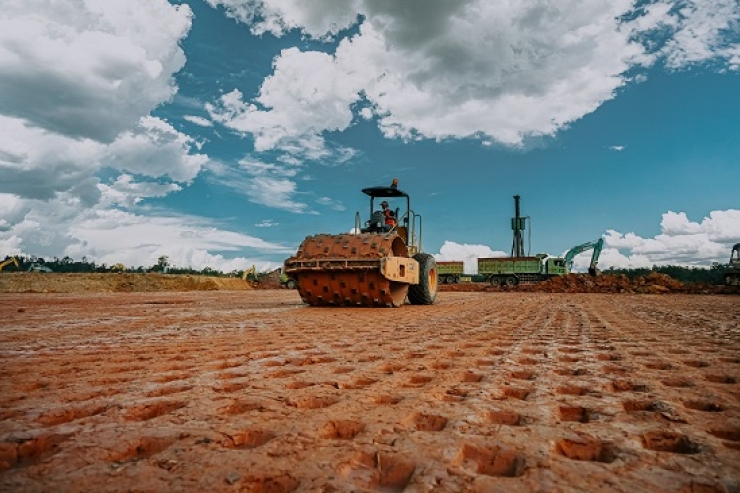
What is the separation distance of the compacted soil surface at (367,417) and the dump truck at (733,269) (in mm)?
26920

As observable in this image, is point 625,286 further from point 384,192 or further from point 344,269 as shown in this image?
point 344,269

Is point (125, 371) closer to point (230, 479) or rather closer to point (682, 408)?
point (230, 479)

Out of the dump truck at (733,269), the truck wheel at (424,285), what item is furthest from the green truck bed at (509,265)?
the truck wheel at (424,285)

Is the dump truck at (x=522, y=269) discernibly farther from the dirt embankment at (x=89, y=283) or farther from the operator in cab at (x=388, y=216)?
the operator in cab at (x=388, y=216)

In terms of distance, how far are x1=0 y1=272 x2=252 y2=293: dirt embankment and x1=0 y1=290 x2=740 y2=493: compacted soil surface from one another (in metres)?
20.4

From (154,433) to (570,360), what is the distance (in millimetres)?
2653

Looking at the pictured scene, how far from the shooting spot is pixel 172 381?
7.87ft

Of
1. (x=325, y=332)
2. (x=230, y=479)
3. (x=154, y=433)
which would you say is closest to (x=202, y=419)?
(x=154, y=433)

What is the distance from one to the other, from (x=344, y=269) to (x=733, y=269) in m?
26.6

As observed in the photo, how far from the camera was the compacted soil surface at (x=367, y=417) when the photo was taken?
4.16 ft

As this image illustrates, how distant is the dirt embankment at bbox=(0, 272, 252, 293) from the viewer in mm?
20819

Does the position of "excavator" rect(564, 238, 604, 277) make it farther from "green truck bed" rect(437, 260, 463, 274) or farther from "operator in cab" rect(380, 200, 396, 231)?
"operator in cab" rect(380, 200, 396, 231)

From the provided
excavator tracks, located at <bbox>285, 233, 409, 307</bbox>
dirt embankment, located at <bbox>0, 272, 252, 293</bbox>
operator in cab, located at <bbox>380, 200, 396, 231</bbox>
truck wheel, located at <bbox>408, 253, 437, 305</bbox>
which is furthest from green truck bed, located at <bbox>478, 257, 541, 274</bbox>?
excavator tracks, located at <bbox>285, 233, 409, 307</bbox>

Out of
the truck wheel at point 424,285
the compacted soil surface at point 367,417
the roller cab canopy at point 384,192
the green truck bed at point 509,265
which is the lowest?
the compacted soil surface at point 367,417
